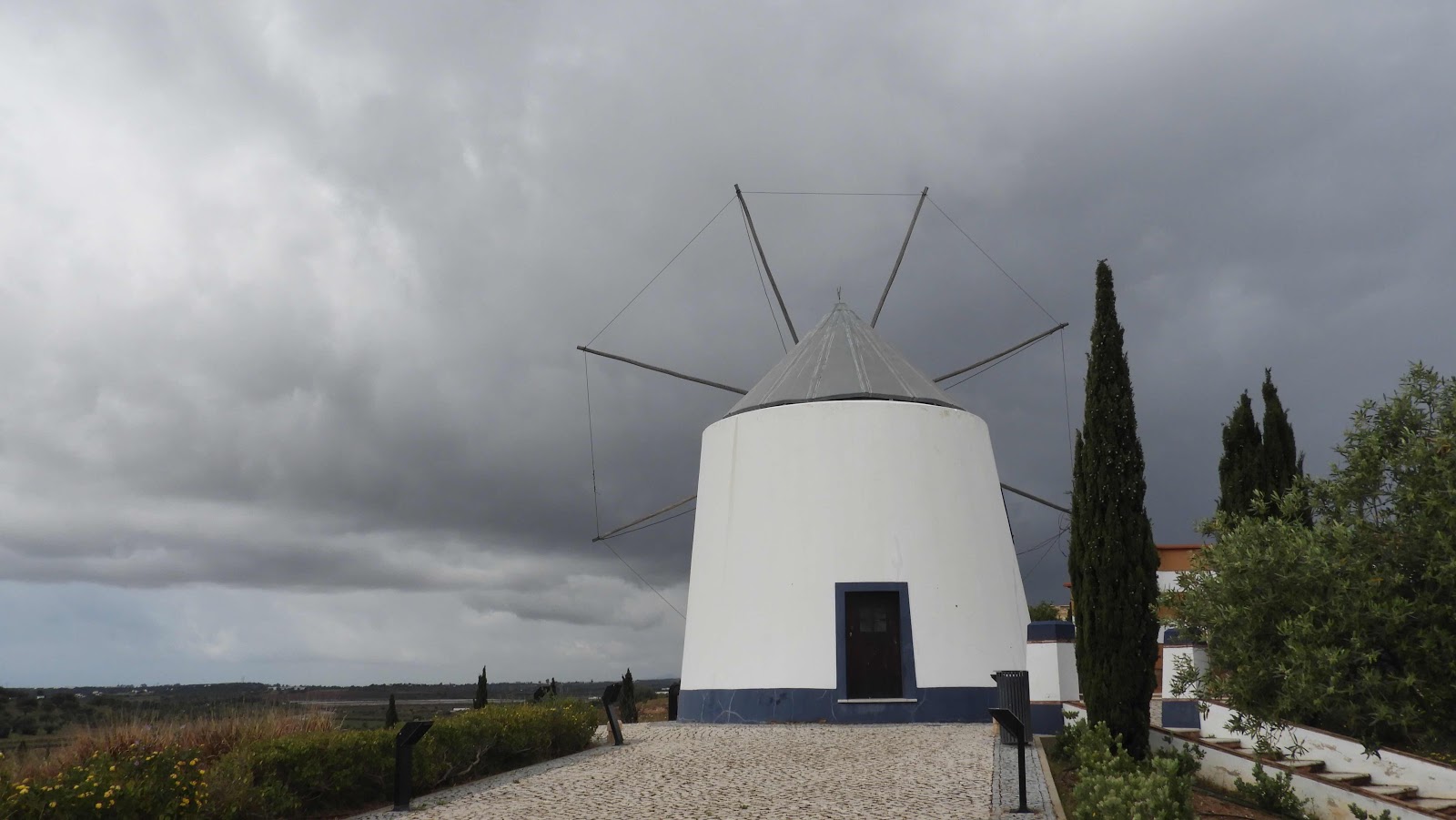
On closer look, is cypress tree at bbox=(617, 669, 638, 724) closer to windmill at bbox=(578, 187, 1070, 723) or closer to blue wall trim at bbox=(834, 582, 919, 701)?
windmill at bbox=(578, 187, 1070, 723)

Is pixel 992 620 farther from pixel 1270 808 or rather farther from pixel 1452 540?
pixel 1452 540

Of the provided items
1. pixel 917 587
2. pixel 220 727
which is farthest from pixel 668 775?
Result: pixel 917 587

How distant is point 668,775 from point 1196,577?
19.9ft

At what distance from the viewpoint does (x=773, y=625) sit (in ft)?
58.7

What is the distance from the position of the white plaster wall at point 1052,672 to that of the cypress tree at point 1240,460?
7899 millimetres

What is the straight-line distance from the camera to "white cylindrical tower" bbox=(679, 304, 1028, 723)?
688 inches

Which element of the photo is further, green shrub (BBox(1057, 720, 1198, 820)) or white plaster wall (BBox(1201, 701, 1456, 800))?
white plaster wall (BBox(1201, 701, 1456, 800))

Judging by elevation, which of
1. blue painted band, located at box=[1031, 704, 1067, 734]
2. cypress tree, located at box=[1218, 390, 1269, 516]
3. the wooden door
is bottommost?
blue painted band, located at box=[1031, 704, 1067, 734]

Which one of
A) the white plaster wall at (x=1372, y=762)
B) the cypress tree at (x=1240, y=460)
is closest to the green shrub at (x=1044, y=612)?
the cypress tree at (x=1240, y=460)

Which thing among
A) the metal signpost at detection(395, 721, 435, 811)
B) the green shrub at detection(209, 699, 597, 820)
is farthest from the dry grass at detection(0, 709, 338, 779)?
the metal signpost at detection(395, 721, 435, 811)

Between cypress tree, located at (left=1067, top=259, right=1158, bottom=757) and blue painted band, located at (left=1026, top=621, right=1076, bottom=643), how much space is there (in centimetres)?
220

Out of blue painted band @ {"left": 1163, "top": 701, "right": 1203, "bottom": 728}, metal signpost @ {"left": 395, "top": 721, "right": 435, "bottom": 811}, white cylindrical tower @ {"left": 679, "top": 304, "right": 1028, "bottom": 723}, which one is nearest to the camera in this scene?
metal signpost @ {"left": 395, "top": 721, "right": 435, "bottom": 811}

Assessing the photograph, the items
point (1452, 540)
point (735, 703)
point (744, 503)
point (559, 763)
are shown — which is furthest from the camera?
point (744, 503)

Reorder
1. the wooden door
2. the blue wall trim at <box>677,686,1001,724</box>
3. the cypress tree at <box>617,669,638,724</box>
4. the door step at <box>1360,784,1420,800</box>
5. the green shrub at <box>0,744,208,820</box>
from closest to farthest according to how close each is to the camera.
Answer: the green shrub at <box>0,744,208,820</box> → the door step at <box>1360,784,1420,800</box> → the blue wall trim at <box>677,686,1001,724</box> → the wooden door → the cypress tree at <box>617,669,638,724</box>
